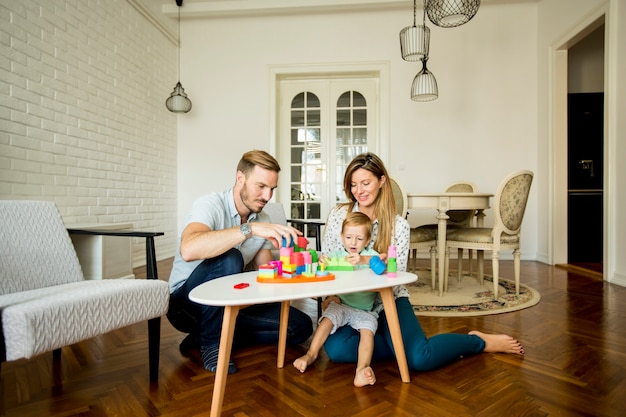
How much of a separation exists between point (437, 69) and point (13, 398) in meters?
5.02

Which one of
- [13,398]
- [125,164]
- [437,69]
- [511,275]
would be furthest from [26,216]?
[437,69]

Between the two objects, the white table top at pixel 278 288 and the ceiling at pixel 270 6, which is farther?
the ceiling at pixel 270 6

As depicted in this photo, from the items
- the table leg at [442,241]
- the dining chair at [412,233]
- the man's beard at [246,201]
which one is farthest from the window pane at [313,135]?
the man's beard at [246,201]

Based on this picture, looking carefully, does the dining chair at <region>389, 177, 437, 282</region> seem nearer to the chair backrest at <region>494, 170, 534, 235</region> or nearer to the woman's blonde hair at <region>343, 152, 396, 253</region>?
the chair backrest at <region>494, 170, 534, 235</region>

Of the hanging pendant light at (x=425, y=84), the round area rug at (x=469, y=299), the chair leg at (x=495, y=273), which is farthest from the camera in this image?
the hanging pendant light at (x=425, y=84)

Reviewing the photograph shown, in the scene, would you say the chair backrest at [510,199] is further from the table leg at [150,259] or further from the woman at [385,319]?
the table leg at [150,259]

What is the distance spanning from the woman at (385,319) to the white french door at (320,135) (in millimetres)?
3400

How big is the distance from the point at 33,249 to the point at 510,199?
2.87 m

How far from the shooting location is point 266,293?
1.18 metres

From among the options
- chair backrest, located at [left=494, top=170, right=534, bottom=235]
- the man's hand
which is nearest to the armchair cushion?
the man's hand

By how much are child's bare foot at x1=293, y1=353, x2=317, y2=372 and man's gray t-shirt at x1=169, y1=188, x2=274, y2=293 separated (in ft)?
1.78

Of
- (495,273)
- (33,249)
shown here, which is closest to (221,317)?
(33,249)

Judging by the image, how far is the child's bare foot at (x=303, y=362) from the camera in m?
1.57

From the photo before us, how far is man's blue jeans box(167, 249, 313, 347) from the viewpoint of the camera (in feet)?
5.19
